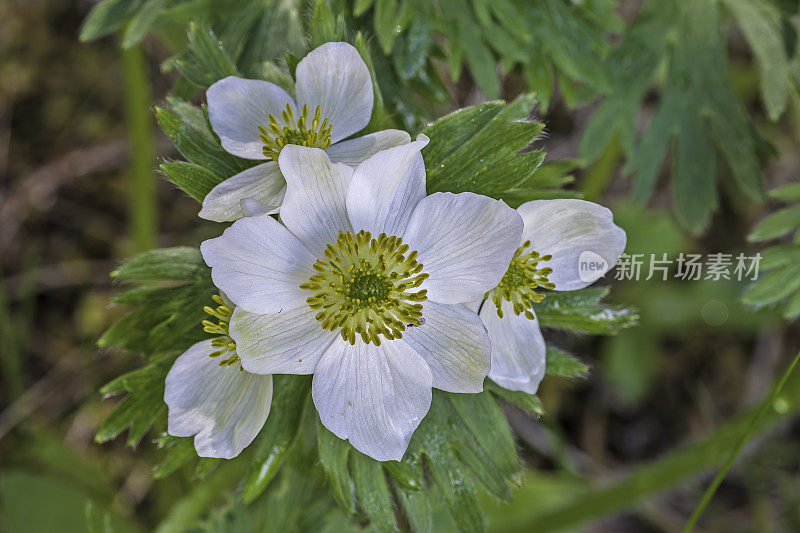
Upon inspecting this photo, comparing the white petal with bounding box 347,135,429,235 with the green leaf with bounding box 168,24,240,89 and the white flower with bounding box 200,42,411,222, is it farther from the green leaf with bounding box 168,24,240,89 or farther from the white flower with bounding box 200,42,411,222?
the green leaf with bounding box 168,24,240,89

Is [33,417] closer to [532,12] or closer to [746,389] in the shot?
[532,12]

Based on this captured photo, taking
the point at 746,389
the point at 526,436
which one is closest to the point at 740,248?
the point at 746,389

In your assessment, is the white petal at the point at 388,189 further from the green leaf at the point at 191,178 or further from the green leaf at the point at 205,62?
the green leaf at the point at 205,62

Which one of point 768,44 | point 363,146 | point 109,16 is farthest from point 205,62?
point 768,44

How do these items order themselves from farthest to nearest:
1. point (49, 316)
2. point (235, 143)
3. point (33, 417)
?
point (49, 316)
point (33, 417)
point (235, 143)

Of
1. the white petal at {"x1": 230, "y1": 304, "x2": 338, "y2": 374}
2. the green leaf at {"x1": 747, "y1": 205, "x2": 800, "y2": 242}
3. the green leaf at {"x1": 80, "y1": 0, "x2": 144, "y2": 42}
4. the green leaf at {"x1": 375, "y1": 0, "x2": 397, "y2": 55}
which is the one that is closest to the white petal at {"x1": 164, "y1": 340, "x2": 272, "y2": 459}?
the white petal at {"x1": 230, "y1": 304, "x2": 338, "y2": 374}

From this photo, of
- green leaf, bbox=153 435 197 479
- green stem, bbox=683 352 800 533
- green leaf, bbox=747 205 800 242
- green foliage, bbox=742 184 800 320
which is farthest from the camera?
green leaf, bbox=747 205 800 242
